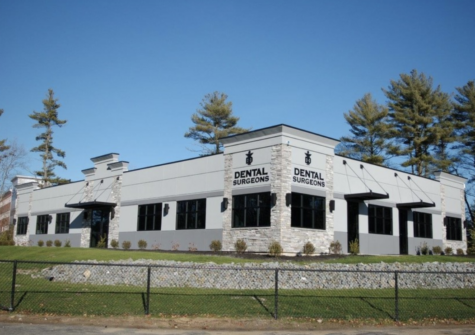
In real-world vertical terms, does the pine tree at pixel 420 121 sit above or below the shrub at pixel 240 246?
above

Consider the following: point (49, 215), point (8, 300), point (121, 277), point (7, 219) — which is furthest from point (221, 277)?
point (7, 219)

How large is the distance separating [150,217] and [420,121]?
36367 mm

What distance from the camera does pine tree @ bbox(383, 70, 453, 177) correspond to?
55.6 m

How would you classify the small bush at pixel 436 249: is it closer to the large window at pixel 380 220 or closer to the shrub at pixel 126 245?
the large window at pixel 380 220

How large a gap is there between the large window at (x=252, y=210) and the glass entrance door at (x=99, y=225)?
45.0 ft

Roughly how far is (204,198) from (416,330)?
19.0 m

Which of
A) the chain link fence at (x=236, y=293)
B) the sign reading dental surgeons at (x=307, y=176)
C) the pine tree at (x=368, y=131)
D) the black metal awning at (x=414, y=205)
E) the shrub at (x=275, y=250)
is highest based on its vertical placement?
the pine tree at (x=368, y=131)

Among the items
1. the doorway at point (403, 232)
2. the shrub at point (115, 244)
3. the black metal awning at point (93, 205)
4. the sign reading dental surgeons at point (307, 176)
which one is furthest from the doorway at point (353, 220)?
the black metal awning at point (93, 205)

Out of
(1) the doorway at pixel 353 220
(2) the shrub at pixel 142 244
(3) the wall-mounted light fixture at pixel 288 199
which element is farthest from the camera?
(2) the shrub at pixel 142 244

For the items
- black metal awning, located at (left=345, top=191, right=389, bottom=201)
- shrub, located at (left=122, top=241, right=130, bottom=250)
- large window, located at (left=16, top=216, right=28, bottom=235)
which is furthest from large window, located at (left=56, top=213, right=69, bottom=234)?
black metal awning, located at (left=345, top=191, right=389, bottom=201)

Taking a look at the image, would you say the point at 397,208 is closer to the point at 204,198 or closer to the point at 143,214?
the point at 204,198

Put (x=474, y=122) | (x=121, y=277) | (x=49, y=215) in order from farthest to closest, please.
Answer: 1. (x=474, y=122)
2. (x=49, y=215)
3. (x=121, y=277)

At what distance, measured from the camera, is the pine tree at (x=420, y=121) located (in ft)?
182

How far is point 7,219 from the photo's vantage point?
2687 inches
